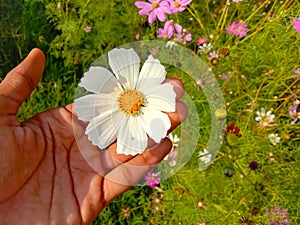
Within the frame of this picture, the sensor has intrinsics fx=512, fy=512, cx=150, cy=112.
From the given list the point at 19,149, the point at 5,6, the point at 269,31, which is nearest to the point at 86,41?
the point at 5,6

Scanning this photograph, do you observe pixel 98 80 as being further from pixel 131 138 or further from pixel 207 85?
pixel 207 85

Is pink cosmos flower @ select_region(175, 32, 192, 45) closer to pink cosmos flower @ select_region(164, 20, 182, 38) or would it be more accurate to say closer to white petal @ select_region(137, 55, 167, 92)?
pink cosmos flower @ select_region(164, 20, 182, 38)

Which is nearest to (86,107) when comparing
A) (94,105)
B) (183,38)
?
(94,105)

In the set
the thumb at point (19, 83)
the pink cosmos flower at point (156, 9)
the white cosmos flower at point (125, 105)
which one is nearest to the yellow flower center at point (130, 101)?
the white cosmos flower at point (125, 105)

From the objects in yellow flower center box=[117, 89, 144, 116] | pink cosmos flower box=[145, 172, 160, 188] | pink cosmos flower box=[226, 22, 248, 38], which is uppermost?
yellow flower center box=[117, 89, 144, 116]

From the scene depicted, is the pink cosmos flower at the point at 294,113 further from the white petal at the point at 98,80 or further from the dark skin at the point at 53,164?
the white petal at the point at 98,80

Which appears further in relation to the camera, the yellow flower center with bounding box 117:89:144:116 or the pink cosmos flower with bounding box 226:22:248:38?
the pink cosmos flower with bounding box 226:22:248:38

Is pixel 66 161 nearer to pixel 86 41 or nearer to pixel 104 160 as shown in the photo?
pixel 104 160

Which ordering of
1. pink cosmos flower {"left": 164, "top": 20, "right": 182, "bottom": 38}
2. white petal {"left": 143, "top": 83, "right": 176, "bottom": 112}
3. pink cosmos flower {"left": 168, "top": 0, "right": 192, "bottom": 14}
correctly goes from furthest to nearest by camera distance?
1. pink cosmos flower {"left": 164, "top": 20, "right": 182, "bottom": 38}
2. pink cosmos flower {"left": 168, "top": 0, "right": 192, "bottom": 14}
3. white petal {"left": 143, "top": 83, "right": 176, "bottom": 112}

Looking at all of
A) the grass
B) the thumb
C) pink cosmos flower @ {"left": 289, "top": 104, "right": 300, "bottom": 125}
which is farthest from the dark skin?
pink cosmos flower @ {"left": 289, "top": 104, "right": 300, "bottom": 125}
